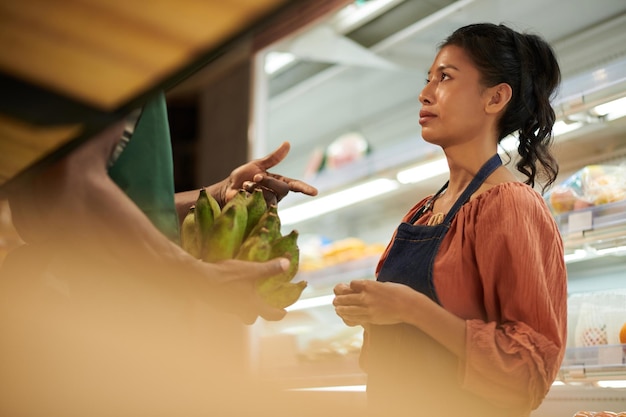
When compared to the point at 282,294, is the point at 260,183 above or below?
above

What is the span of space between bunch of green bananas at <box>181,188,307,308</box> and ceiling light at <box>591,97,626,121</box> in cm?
170

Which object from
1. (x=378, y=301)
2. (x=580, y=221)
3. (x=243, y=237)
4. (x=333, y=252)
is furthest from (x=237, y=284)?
(x=333, y=252)

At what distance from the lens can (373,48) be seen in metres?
3.32

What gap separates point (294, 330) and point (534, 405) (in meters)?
2.42

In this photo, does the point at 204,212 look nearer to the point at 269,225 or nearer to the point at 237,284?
the point at 269,225

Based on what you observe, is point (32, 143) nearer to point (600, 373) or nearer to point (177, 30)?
point (177, 30)

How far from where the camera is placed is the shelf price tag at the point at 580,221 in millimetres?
2113

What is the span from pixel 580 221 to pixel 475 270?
3.62 ft

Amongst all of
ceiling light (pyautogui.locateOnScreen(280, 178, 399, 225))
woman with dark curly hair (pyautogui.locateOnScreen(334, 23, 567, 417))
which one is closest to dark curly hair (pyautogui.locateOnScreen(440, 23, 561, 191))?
woman with dark curly hair (pyautogui.locateOnScreen(334, 23, 567, 417))

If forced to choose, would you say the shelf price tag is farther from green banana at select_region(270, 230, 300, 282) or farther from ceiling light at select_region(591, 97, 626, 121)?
green banana at select_region(270, 230, 300, 282)

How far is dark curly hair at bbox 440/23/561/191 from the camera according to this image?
1345 mm

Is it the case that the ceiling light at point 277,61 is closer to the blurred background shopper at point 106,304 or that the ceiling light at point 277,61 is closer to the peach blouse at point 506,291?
the peach blouse at point 506,291

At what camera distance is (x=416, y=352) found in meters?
1.20

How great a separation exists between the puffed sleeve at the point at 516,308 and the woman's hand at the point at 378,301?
0.11 metres
